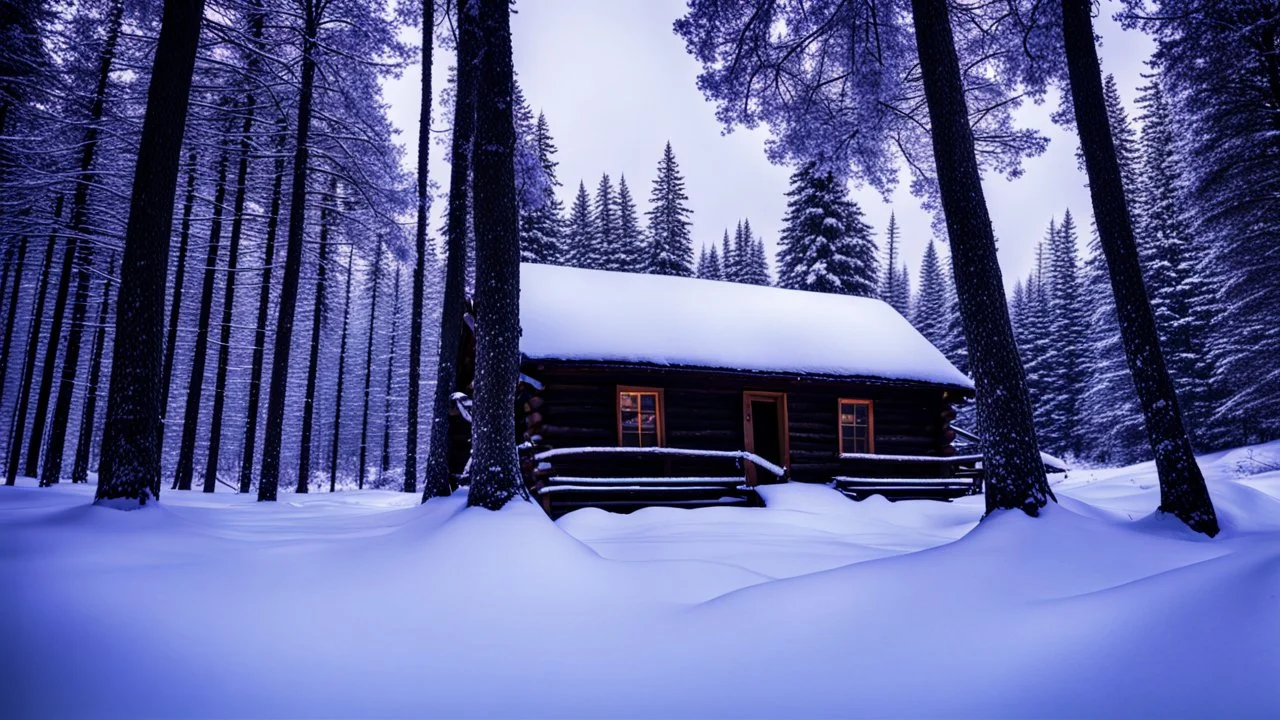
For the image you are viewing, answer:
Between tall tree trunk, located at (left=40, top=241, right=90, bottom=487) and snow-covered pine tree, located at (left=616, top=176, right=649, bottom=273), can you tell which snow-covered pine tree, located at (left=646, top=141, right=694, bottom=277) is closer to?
snow-covered pine tree, located at (left=616, top=176, right=649, bottom=273)

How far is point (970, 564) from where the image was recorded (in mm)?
4262

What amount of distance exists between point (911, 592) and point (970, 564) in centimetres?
83

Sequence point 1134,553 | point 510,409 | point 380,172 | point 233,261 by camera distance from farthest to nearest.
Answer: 1. point 233,261
2. point 380,172
3. point 510,409
4. point 1134,553

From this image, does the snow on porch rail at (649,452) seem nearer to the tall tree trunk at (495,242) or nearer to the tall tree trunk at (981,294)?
the tall tree trunk at (495,242)

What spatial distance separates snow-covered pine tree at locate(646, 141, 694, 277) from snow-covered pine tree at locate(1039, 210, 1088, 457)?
22470 mm

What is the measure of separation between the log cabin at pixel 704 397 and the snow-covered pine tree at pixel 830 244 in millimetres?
10393

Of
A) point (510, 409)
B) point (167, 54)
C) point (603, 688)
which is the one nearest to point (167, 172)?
point (167, 54)

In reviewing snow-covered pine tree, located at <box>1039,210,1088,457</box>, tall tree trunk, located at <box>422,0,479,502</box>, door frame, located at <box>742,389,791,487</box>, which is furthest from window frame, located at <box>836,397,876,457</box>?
snow-covered pine tree, located at <box>1039,210,1088,457</box>

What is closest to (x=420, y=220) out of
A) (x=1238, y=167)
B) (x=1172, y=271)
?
(x=1238, y=167)

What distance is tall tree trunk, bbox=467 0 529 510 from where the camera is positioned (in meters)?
6.20

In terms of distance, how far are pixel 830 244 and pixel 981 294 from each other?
21240 millimetres

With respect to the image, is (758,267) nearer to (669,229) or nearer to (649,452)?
(669,229)

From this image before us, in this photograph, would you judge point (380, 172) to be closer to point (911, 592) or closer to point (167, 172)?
point (167, 172)

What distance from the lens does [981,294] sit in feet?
21.5
